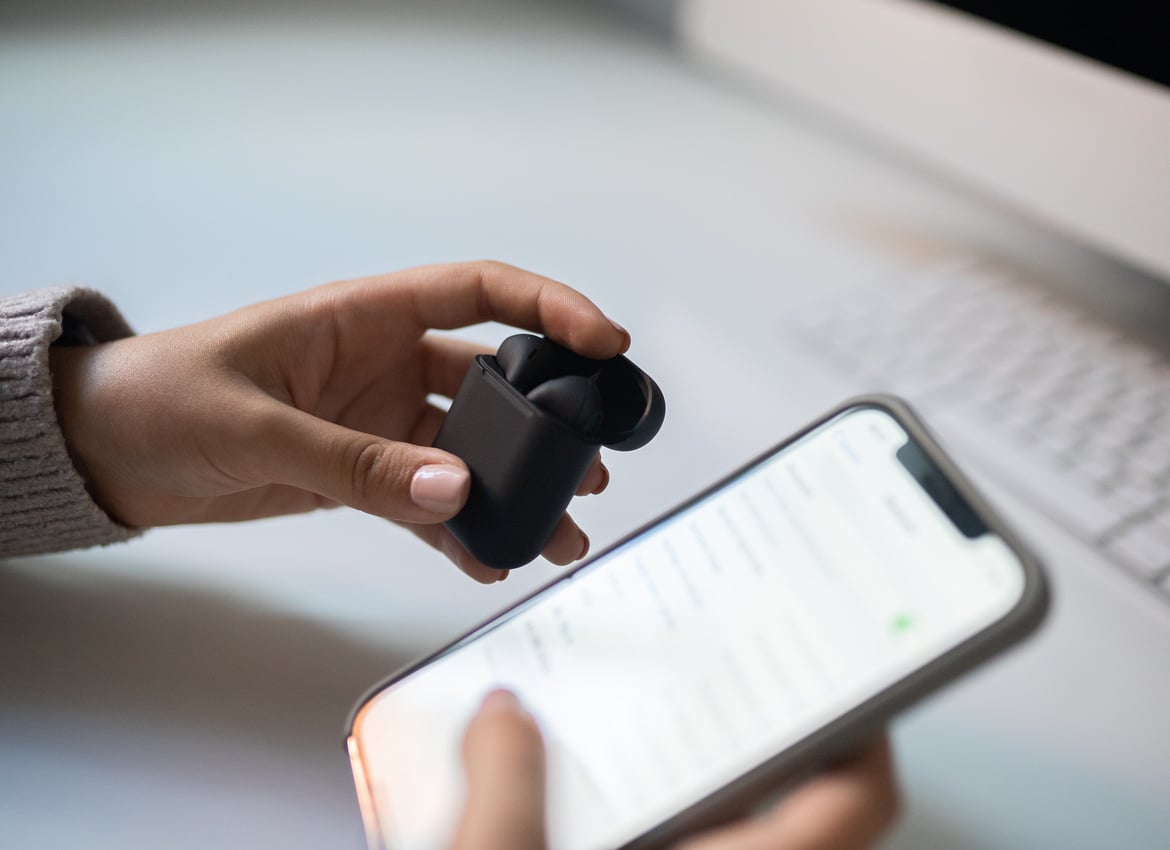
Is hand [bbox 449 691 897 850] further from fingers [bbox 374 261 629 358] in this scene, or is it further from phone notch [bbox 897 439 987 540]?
fingers [bbox 374 261 629 358]

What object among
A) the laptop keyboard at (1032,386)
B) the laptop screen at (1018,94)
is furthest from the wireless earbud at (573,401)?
the laptop screen at (1018,94)

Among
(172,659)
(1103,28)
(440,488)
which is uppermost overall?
(1103,28)

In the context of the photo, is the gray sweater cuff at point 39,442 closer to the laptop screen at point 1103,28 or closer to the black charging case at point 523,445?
the black charging case at point 523,445

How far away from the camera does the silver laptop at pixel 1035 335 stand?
38 centimetres

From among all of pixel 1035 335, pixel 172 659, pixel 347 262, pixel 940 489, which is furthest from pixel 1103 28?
pixel 172 659

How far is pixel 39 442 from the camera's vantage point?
0.39 m

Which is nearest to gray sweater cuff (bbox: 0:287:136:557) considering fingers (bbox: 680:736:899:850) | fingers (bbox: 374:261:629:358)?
fingers (bbox: 374:261:629:358)

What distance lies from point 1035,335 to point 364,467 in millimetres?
412

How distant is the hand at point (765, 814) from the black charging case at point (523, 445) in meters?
0.08

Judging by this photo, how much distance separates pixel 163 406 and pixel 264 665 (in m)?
0.12

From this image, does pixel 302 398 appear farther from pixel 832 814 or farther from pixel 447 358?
pixel 832 814

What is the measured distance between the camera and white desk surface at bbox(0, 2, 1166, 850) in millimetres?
365

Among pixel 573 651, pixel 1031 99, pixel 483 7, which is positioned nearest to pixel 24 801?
pixel 573 651

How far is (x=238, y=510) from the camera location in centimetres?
47
